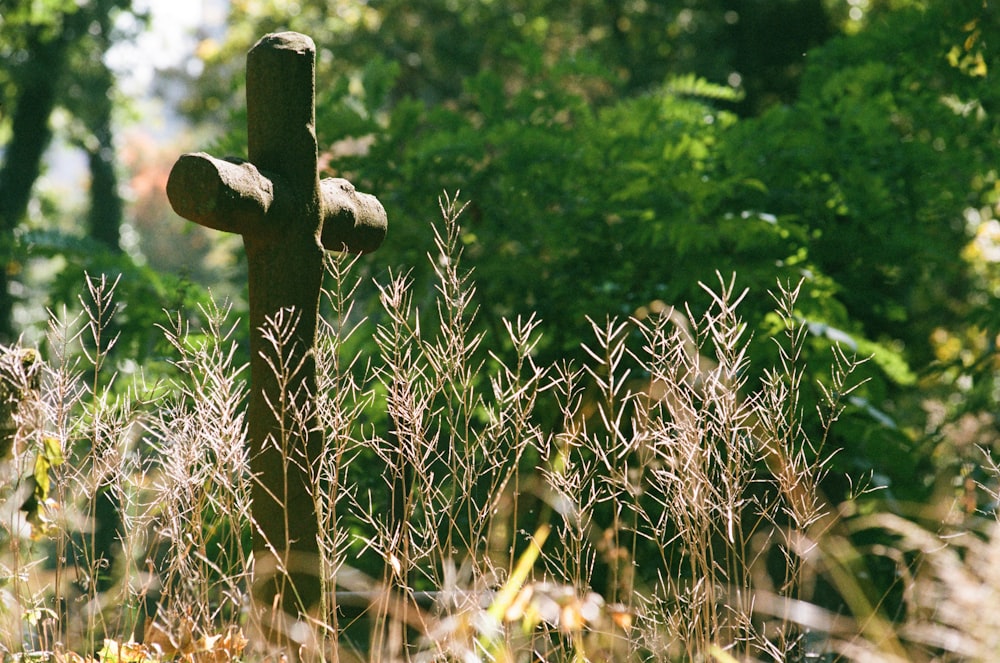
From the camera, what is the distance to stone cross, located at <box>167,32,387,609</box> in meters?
1.80

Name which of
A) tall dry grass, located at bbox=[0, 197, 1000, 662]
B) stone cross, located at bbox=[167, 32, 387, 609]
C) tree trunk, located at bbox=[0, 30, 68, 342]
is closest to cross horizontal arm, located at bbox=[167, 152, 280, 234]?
stone cross, located at bbox=[167, 32, 387, 609]

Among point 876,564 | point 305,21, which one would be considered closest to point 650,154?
point 876,564

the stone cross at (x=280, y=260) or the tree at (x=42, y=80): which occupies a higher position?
the stone cross at (x=280, y=260)

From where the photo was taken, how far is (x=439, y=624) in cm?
167

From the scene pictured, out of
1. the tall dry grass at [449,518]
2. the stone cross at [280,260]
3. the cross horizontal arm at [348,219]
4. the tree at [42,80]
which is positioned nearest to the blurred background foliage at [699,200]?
the tall dry grass at [449,518]

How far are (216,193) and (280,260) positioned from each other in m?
0.22

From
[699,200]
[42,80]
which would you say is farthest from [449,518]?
[42,80]

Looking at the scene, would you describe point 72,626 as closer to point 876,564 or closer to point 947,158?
point 876,564

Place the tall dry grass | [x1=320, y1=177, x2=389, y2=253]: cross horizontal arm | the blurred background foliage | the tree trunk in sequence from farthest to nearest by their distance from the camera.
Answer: the tree trunk < the blurred background foliage < [x1=320, y1=177, x2=389, y2=253]: cross horizontal arm < the tall dry grass

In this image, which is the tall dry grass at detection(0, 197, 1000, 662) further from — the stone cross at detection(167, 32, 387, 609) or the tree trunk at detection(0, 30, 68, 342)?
the tree trunk at detection(0, 30, 68, 342)

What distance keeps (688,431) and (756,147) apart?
2.46m

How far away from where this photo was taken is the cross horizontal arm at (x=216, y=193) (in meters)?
1.69

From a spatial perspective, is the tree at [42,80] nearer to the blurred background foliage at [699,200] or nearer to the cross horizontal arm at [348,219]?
the blurred background foliage at [699,200]

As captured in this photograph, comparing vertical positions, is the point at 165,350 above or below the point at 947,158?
below
